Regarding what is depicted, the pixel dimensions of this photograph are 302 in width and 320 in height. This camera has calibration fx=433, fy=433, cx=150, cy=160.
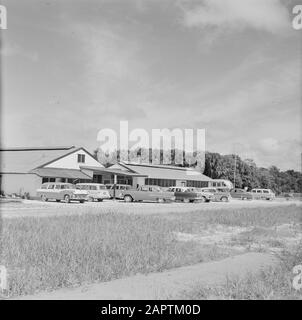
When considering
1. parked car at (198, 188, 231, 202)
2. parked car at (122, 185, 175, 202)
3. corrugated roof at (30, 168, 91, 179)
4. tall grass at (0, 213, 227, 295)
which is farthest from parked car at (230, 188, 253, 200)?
tall grass at (0, 213, 227, 295)

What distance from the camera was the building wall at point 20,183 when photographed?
41.5 metres

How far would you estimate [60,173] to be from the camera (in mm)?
44281

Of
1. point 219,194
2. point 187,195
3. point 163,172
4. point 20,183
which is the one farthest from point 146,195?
point 163,172

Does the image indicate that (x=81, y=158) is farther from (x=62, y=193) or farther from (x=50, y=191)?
(x=62, y=193)

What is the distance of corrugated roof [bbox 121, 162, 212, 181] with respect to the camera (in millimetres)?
57094

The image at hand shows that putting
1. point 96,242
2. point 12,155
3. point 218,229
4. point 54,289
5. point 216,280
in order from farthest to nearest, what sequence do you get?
point 12,155
point 218,229
point 96,242
point 216,280
point 54,289

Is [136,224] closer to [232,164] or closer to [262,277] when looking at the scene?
[262,277]

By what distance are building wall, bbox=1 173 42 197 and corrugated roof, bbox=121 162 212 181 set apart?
16172mm

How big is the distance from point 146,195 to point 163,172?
72.7 ft

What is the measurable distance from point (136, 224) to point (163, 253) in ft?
19.7

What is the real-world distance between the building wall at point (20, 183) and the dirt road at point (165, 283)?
33096 millimetres

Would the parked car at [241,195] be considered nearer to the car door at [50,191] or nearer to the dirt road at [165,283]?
the car door at [50,191]

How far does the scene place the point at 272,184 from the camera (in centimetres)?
9488
